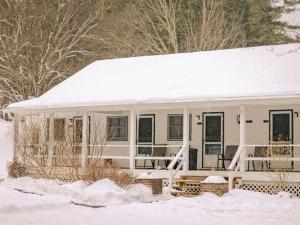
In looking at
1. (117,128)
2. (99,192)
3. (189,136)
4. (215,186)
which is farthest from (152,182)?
(117,128)

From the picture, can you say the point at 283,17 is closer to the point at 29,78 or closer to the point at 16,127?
the point at 29,78

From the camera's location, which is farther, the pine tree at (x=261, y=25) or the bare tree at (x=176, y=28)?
the pine tree at (x=261, y=25)

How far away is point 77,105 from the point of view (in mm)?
21312

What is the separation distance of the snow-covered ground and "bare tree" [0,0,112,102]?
1993 cm

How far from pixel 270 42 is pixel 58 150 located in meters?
25.7

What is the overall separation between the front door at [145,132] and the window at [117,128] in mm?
631

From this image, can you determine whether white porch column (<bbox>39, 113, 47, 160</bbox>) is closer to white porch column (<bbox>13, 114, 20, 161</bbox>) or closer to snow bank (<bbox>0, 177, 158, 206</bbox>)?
white porch column (<bbox>13, 114, 20, 161</bbox>)

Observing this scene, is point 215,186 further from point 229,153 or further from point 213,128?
point 213,128

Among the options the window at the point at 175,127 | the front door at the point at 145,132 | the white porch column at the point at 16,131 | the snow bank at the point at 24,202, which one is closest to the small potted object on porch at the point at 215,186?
the snow bank at the point at 24,202

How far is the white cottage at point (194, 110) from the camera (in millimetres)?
18984

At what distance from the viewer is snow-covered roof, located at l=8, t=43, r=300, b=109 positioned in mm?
19305

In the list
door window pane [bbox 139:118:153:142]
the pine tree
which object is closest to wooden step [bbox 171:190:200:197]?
door window pane [bbox 139:118:153:142]

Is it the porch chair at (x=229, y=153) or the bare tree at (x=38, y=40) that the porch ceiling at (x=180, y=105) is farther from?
the bare tree at (x=38, y=40)

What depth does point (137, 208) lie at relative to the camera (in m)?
14.0
